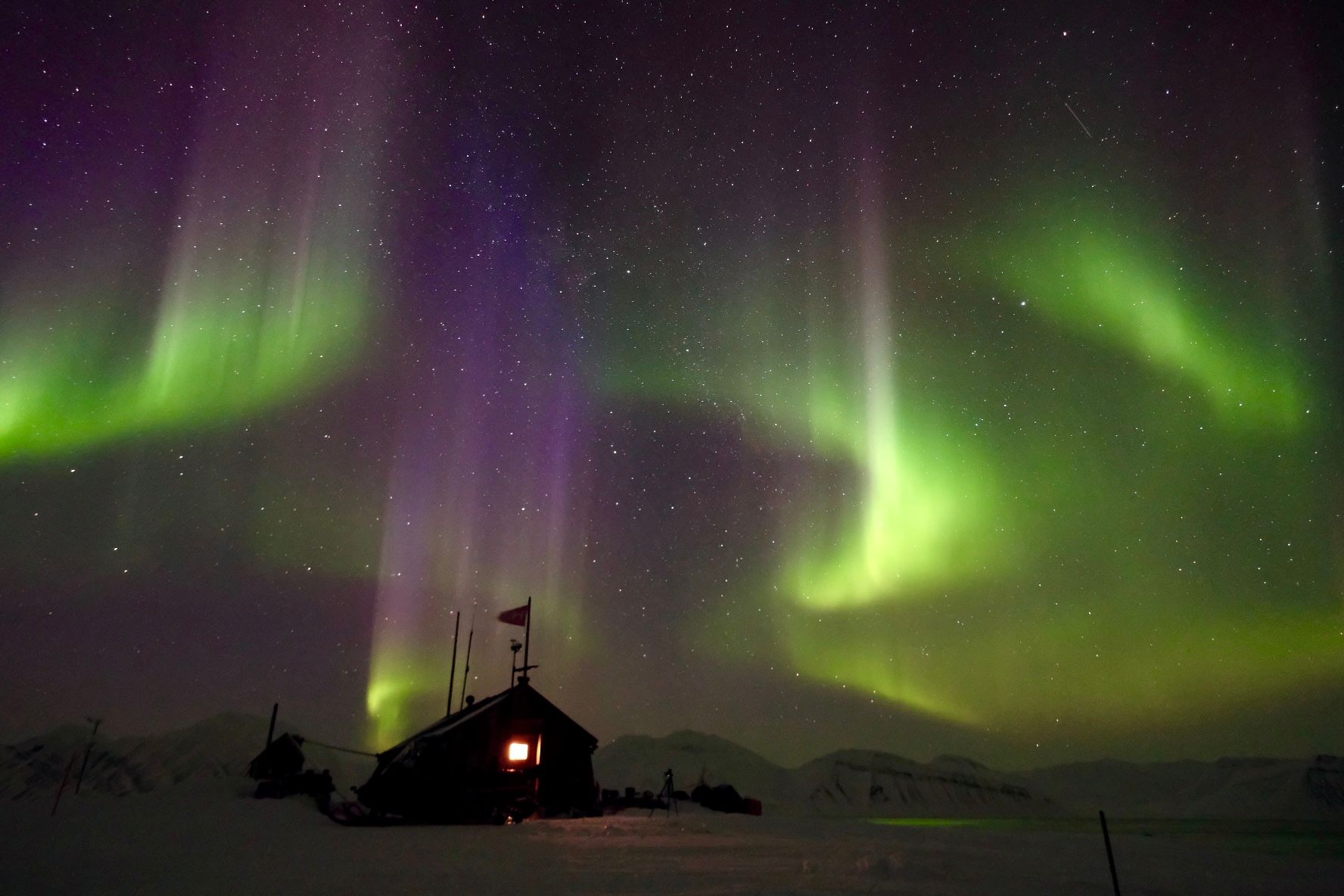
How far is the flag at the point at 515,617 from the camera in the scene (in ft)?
124

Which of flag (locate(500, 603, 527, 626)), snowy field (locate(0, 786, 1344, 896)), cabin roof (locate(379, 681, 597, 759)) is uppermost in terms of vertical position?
flag (locate(500, 603, 527, 626))

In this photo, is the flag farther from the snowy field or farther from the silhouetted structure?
the silhouetted structure

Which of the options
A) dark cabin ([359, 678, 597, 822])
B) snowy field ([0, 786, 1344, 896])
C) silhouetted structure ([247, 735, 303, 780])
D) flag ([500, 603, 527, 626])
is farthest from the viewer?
silhouetted structure ([247, 735, 303, 780])

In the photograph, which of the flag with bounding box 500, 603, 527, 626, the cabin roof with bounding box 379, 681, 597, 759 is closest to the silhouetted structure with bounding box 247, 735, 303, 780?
the cabin roof with bounding box 379, 681, 597, 759

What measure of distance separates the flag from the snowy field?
1302 centimetres

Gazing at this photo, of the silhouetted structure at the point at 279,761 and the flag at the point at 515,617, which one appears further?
the silhouetted structure at the point at 279,761

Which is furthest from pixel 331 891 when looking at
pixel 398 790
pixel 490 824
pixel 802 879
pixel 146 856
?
pixel 398 790

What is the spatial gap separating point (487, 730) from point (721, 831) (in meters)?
13.0

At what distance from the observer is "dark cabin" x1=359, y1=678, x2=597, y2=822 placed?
30.3 meters

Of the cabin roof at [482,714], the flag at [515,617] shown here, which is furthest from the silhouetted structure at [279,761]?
the flag at [515,617]

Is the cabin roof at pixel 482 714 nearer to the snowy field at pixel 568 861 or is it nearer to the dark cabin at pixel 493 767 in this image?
the dark cabin at pixel 493 767

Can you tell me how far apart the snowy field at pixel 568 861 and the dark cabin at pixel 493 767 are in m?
5.29

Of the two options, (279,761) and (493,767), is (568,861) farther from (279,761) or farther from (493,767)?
(279,761)

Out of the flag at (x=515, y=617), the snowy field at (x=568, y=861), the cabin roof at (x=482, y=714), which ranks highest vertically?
the flag at (x=515, y=617)
